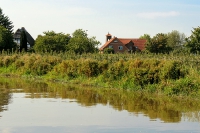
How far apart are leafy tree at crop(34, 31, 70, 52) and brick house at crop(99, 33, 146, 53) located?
13899mm

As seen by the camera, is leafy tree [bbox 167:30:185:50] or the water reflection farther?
leafy tree [bbox 167:30:185:50]

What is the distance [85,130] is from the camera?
1066 cm

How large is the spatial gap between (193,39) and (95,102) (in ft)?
125

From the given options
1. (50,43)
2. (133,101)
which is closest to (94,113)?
(133,101)

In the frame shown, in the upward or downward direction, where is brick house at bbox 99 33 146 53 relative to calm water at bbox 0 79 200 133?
upward

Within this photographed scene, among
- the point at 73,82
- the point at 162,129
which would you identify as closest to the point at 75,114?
the point at 162,129

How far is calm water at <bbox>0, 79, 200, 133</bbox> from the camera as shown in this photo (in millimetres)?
10992

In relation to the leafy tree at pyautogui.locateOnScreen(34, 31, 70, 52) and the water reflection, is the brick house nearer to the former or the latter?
the leafy tree at pyautogui.locateOnScreen(34, 31, 70, 52)

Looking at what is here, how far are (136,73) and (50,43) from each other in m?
41.8

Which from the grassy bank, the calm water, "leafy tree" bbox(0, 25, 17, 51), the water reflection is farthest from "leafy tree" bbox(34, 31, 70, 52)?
the calm water

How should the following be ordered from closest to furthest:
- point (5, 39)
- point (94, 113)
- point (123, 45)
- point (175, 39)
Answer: point (94, 113) → point (5, 39) → point (123, 45) → point (175, 39)

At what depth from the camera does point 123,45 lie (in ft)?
257

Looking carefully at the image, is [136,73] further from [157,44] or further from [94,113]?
[157,44]

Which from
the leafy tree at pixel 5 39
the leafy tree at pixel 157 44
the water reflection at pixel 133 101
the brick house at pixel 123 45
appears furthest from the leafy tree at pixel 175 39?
the water reflection at pixel 133 101
